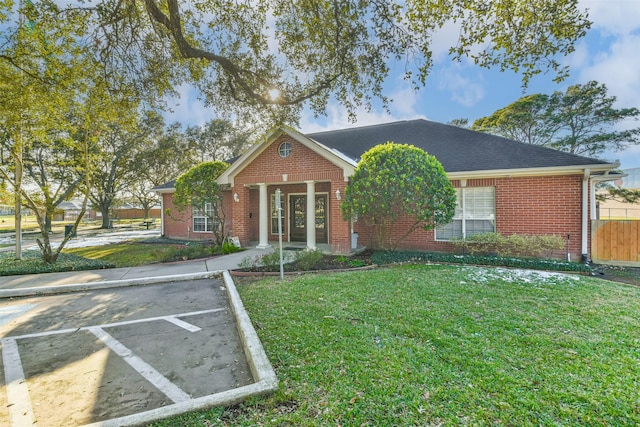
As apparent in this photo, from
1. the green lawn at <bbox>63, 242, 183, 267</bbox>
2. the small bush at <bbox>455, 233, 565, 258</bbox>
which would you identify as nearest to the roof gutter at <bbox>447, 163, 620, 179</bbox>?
the small bush at <bbox>455, 233, 565, 258</bbox>

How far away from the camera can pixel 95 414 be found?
2.57m

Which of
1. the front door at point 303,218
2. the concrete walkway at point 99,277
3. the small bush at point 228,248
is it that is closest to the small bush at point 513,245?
the front door at point 303,218

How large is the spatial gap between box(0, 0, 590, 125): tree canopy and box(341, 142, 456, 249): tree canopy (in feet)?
6.45

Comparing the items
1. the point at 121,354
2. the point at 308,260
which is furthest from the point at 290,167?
the point at 121,354

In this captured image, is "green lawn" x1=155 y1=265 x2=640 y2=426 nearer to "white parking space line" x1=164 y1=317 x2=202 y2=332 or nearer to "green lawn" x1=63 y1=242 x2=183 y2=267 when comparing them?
"white parking space line" x1=164 y1=317 x2=202 y2=332

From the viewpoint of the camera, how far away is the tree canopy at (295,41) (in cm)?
530

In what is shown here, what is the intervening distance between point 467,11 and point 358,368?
6426 mm

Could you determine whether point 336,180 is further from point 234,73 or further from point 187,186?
point 187,186

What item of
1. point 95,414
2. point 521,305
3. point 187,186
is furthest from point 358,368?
point 187,186

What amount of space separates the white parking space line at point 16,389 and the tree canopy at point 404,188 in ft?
25.1

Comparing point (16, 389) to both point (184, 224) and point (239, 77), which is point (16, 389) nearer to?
point (239, 77)

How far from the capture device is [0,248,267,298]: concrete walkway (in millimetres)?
6469

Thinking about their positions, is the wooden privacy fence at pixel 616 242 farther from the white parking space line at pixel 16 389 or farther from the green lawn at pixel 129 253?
the green lawn at pixel 129 253

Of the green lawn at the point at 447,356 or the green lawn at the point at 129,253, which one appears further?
the green lawn at the point at 129,253
